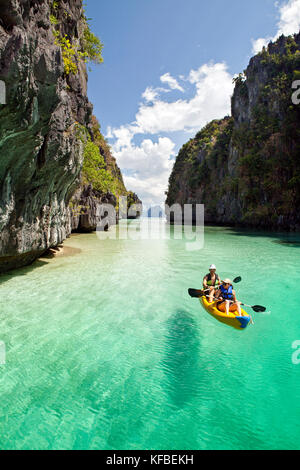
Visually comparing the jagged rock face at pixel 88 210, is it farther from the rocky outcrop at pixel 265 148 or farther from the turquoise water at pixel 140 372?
the rocky outcrop at pixel 265 148

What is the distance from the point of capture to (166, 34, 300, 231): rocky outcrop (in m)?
30.8

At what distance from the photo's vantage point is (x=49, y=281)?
912 cm

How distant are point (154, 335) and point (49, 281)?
534 centimetres

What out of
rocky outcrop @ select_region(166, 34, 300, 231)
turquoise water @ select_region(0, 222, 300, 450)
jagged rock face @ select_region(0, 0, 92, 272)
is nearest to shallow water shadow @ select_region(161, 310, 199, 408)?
turquoise water @ select_region(0, 222, 300, 450)

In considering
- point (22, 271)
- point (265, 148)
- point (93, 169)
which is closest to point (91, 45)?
point (93, 169)

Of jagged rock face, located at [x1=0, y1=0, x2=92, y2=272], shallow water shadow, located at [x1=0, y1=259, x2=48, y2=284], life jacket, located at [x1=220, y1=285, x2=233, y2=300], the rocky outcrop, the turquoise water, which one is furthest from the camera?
the rocky outcrop

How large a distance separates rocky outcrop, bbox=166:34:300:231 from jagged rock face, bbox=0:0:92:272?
29383 millimetres

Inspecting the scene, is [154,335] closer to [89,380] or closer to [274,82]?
[89,380]

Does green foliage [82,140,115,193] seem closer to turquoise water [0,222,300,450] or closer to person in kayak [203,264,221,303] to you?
Answer: turquoise water [0,222,300,450]

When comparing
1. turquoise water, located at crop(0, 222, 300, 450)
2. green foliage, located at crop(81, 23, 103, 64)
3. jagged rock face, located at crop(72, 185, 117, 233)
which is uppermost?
green foliage, located at crop(81, 23, 103, 64)

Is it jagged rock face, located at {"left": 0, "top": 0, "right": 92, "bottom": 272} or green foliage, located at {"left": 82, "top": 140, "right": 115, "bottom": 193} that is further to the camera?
green foliage, located at {"left": 82, "top": 140, "right": 115, "bottom": 193}

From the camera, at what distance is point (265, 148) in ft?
110
